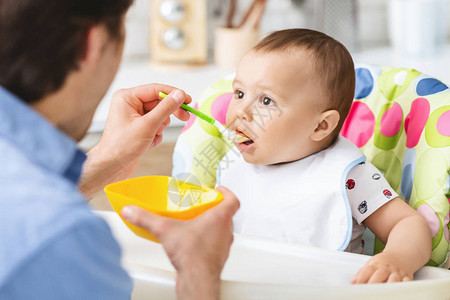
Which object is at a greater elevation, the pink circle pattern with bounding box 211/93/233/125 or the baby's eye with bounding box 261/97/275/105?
the baby's eye with bounding box 261/97/275/105

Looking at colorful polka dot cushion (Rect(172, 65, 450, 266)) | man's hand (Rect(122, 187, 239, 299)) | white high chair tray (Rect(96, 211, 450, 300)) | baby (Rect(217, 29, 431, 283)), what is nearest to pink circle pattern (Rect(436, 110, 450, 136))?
colorful polka dot cushion (Rect(172, 65, 450, 266))

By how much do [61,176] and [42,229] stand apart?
0.42 ft

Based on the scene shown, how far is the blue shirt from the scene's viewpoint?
1.67 ft

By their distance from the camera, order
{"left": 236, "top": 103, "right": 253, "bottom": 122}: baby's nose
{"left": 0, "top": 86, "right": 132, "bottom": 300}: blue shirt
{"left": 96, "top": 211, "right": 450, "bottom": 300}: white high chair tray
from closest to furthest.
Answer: {"left": 0, "top": 86, "right": 132, "bottom": 300}: blue shirt < {"left": 96, "top": 211, "right": 450, "bottom": 300}: white high chair tray < {"left": 236, "top": 103, "right": 253, "bottom": 122}: baby's nose

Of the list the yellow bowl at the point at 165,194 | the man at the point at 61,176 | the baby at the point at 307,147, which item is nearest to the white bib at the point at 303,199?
the baby at the point at 307,147

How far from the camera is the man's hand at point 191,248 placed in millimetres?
681

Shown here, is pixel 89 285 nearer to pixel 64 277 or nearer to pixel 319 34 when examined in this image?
pixel 64 277

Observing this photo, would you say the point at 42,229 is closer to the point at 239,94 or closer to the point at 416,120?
the point at 239,94

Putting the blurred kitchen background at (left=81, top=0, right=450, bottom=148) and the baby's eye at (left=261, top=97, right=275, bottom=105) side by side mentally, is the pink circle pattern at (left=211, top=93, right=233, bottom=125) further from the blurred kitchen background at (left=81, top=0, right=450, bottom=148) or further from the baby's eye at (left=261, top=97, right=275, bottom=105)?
the blurred kitchen background at (left=81, top=0, right=450, bottom=148)

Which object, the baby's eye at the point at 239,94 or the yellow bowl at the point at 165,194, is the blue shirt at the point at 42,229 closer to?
the yellow bowl at the point at 165,194

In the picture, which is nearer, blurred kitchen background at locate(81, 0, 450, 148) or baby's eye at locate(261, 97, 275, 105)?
baby's eye at locate(261, 97, 275, 105)

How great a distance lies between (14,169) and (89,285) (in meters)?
0.12

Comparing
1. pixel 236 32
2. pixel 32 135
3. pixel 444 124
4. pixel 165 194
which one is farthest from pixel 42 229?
pixel 236 32

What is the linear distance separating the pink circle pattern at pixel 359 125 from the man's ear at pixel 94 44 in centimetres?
68
